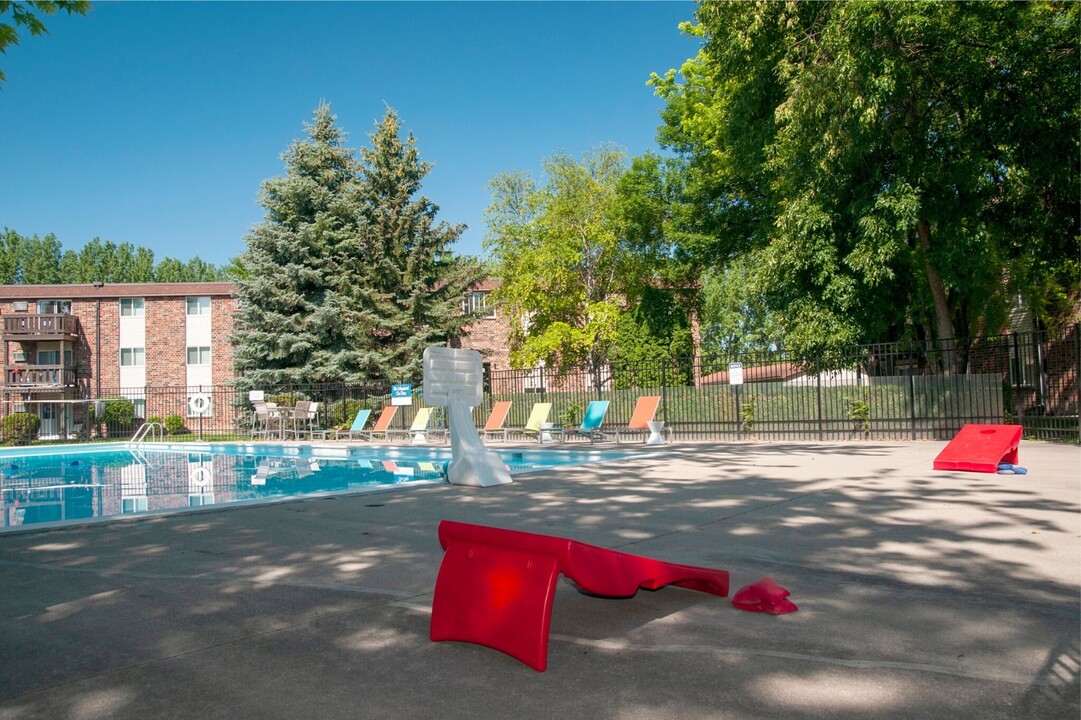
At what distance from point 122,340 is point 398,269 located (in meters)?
16.6

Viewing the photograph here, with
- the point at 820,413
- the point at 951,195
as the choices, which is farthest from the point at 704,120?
the point at 820,413

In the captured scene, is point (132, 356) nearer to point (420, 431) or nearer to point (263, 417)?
point (263, 417)

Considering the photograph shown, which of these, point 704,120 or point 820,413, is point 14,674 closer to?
point 820,413

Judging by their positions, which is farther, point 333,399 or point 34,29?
point 333,399

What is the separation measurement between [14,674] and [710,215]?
23803 millimetres

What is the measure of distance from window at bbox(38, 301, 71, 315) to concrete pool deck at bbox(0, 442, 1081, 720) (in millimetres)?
34012

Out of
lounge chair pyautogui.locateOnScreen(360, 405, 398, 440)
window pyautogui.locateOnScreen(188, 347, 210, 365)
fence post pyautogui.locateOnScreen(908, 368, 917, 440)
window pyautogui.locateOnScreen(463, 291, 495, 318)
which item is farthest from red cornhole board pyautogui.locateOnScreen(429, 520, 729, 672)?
window pyautogui.locateOnScreen(188, 347, 210, 365)

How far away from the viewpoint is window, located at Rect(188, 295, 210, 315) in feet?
121

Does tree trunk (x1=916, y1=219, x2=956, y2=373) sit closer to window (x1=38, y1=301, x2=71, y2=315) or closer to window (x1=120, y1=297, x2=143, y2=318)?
window (x1=120, y1=297, x2=143, y2=318)

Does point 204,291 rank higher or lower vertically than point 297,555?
higher

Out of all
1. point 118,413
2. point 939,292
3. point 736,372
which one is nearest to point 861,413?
point 736,372

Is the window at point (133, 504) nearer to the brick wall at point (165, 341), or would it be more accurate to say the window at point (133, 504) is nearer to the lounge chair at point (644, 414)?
the lounge chair at point (644, 414)

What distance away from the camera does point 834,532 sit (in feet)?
18.8

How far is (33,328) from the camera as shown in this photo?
33875 mm
